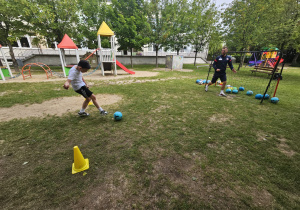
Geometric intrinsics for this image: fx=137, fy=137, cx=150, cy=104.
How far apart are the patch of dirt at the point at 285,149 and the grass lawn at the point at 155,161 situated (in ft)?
0.07

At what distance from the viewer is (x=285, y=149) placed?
2.82 m

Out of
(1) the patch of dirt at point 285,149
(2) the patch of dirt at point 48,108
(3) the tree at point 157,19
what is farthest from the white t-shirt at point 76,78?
(3) the tree at point 157,19

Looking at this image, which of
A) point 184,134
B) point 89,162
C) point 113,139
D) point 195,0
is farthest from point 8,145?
point 195,0

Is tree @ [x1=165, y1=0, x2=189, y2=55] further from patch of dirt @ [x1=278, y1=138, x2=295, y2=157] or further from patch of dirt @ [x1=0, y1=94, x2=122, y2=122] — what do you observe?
patch of dirt @ [x1=278, y1=138, x2=295, y2=157]

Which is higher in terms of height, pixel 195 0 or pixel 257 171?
pixel 195 0

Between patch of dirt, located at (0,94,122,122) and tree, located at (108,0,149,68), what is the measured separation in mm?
12397

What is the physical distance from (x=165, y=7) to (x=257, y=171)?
2087cm

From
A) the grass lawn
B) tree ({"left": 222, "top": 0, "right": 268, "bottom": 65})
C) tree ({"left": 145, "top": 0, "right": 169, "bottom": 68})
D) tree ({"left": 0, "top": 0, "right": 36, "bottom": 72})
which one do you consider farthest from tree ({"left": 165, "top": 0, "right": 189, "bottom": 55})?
the grass lawn

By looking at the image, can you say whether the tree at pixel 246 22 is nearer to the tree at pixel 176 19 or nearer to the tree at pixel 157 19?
the tree at pixel 176 19

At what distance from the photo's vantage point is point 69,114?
4.46 metres

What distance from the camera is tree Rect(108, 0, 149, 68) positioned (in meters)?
15.8

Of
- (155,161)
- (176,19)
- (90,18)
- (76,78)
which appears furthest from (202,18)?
(155,161)

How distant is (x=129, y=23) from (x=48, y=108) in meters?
15.0

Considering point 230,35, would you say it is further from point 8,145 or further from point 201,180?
point 8,145
